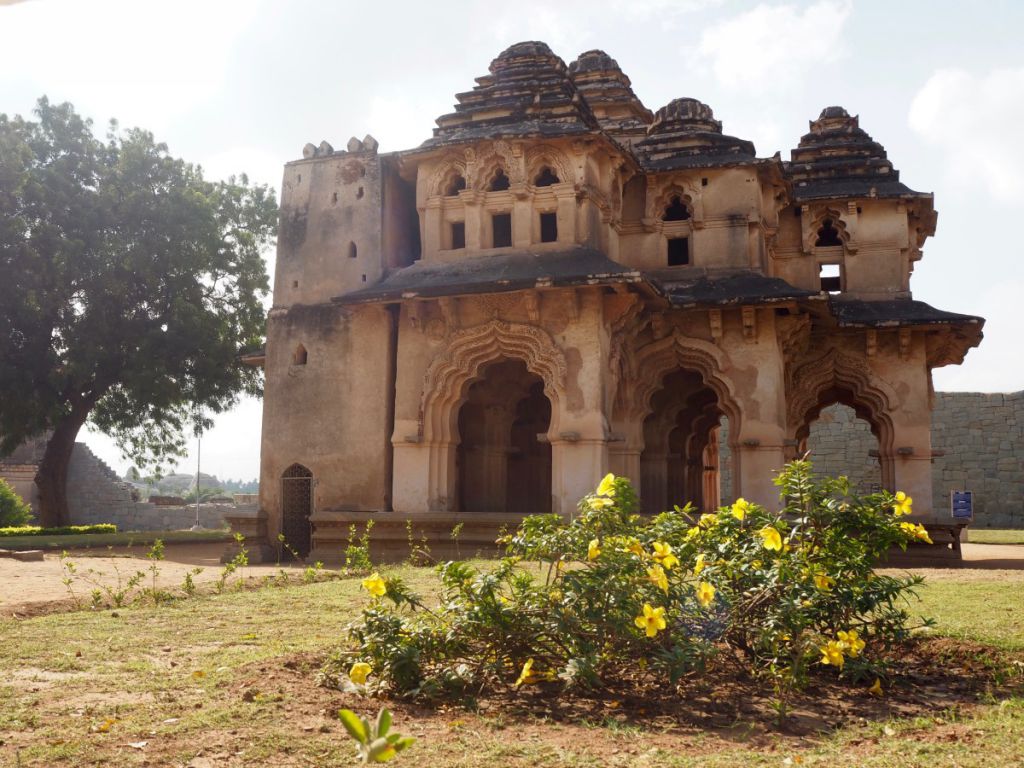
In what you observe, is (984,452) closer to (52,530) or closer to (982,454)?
(982,454)

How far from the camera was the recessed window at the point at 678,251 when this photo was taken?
17.9 m

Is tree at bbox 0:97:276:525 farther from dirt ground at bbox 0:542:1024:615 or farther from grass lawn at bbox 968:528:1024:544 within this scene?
grass lawn at bbox 968:528:1024:544

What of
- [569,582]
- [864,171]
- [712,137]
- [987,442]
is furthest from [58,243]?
[987,442]

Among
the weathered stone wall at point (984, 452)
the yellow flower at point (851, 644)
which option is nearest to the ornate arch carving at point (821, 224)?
the weathered stone wall at point (984, 452)

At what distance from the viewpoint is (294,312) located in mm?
17016

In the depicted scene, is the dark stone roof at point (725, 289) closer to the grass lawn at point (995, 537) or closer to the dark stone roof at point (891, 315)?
the dark stone roof at point (891, 315)

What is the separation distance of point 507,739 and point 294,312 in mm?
13373

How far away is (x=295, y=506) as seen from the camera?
16.7m

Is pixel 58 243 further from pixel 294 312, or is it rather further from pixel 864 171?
pixel 864 171

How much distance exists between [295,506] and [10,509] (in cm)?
1635

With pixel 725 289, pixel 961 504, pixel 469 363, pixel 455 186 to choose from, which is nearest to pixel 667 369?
pixel 725 289

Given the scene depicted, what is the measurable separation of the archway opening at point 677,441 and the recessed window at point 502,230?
4.02m

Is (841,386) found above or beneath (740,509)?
above

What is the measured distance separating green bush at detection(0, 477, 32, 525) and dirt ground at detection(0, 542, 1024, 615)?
9.64 meters
